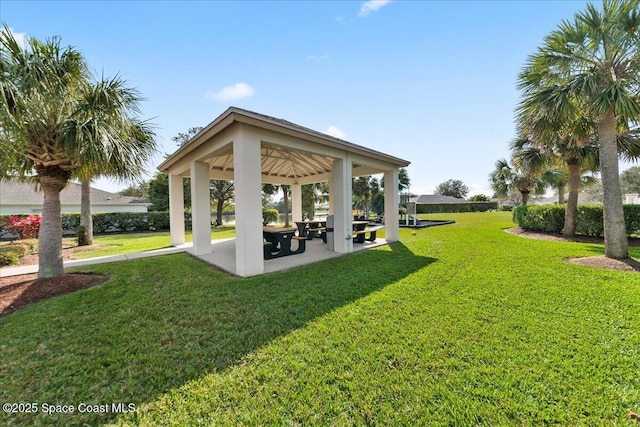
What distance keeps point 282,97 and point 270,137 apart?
5526 mm

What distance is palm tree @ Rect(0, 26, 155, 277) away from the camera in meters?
4.59

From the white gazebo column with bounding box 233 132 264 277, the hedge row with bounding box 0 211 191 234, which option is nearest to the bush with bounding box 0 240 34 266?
the white gazebo column with bounding box 233 132 264 277

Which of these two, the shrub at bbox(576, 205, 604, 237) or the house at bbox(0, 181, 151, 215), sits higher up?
the house at bbox(0, 181, 151, 215)

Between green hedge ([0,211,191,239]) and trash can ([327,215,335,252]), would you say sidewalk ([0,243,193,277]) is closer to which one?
trash can ([327,215,335,252])

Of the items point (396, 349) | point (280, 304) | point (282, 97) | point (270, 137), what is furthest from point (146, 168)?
point (396, 349)

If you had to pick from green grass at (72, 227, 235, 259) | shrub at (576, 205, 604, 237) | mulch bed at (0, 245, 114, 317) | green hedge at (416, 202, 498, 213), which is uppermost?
green hedge at (416, 202, 498, 213)

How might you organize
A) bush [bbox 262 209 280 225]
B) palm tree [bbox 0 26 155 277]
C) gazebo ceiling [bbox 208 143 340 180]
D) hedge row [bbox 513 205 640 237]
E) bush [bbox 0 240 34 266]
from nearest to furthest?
palm tree [bbox 0 26 155 277]
bush [bbox 0 240 34 266]
hedge row [bbox 513 205 640 237]
gazebo ceiling [bbox 208 143 340 180]
bush [bbox 262 209 280 225]

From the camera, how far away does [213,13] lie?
8078mm

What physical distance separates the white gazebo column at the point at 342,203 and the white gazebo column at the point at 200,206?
180 inches

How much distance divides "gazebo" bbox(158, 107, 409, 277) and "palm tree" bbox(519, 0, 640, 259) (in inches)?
217

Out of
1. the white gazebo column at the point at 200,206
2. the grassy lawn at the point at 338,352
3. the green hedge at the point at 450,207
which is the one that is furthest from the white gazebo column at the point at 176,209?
the green hedge at the point at 450,207

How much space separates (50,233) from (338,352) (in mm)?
7240

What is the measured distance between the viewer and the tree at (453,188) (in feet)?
240

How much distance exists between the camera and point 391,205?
10.9 metres
